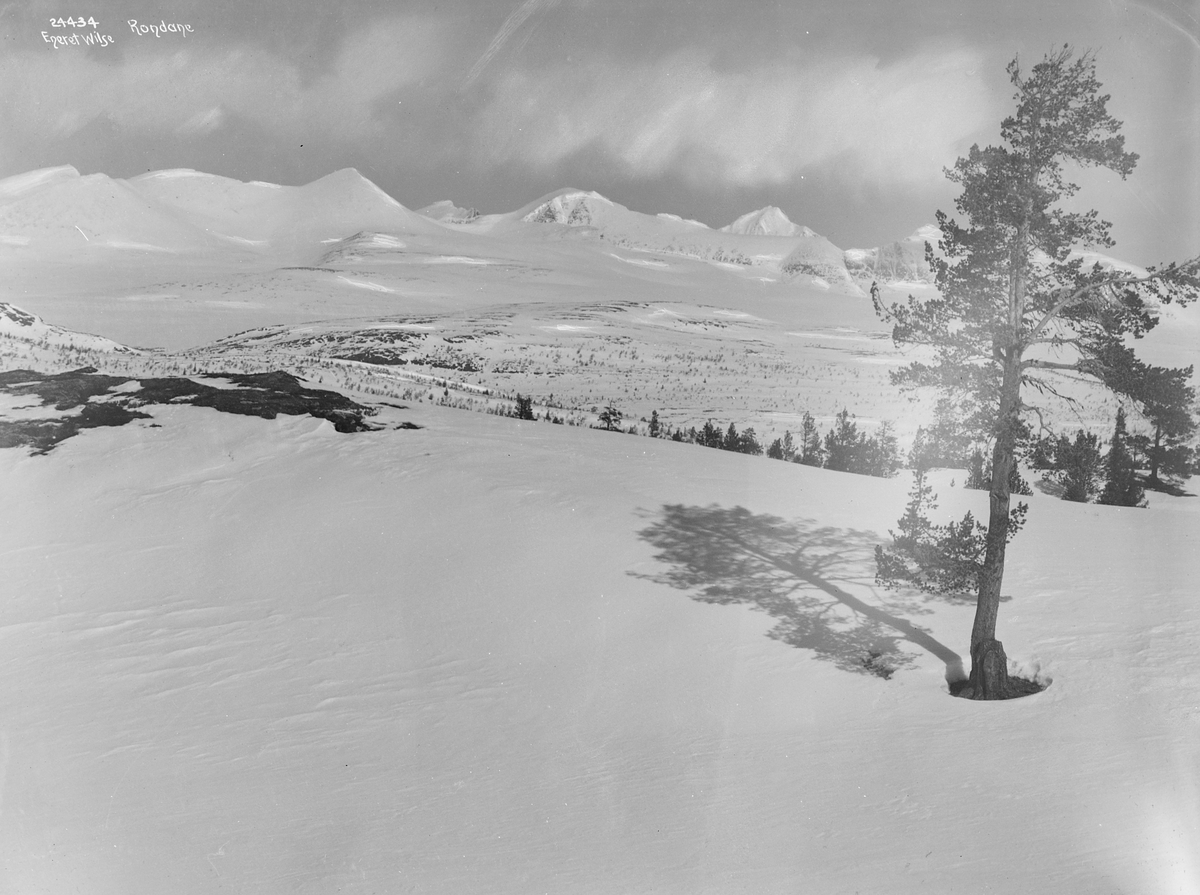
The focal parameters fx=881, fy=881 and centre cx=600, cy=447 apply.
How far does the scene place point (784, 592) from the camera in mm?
14406

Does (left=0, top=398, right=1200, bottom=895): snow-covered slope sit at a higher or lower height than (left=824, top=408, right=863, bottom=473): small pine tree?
lower

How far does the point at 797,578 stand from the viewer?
14.9 metres

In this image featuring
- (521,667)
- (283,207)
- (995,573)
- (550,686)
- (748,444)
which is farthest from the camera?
(283,207)

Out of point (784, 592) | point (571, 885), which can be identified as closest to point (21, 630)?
point (571, 885)

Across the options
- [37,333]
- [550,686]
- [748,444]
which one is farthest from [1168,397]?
[37,333]

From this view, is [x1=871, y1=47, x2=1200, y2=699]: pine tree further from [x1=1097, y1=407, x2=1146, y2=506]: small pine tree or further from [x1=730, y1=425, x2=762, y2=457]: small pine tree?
[x1=730, y1=425, x2=762, y2=457]: small pine tree

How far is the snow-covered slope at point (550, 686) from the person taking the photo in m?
8.45

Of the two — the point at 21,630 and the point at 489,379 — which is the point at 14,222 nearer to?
the point at 489,379

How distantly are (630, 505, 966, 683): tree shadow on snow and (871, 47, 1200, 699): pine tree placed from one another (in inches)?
62.4

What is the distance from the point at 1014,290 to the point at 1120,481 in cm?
2160

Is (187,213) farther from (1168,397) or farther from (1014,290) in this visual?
(1168,397)

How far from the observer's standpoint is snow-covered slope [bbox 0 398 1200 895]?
333 inches

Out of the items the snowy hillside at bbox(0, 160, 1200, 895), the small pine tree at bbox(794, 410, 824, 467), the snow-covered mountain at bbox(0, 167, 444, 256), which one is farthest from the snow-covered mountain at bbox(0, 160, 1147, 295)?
the snowy hillside at bbox(0, 160, 1200, 895)

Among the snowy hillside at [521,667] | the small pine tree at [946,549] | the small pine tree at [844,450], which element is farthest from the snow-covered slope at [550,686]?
the small pine tree at [844,450]
